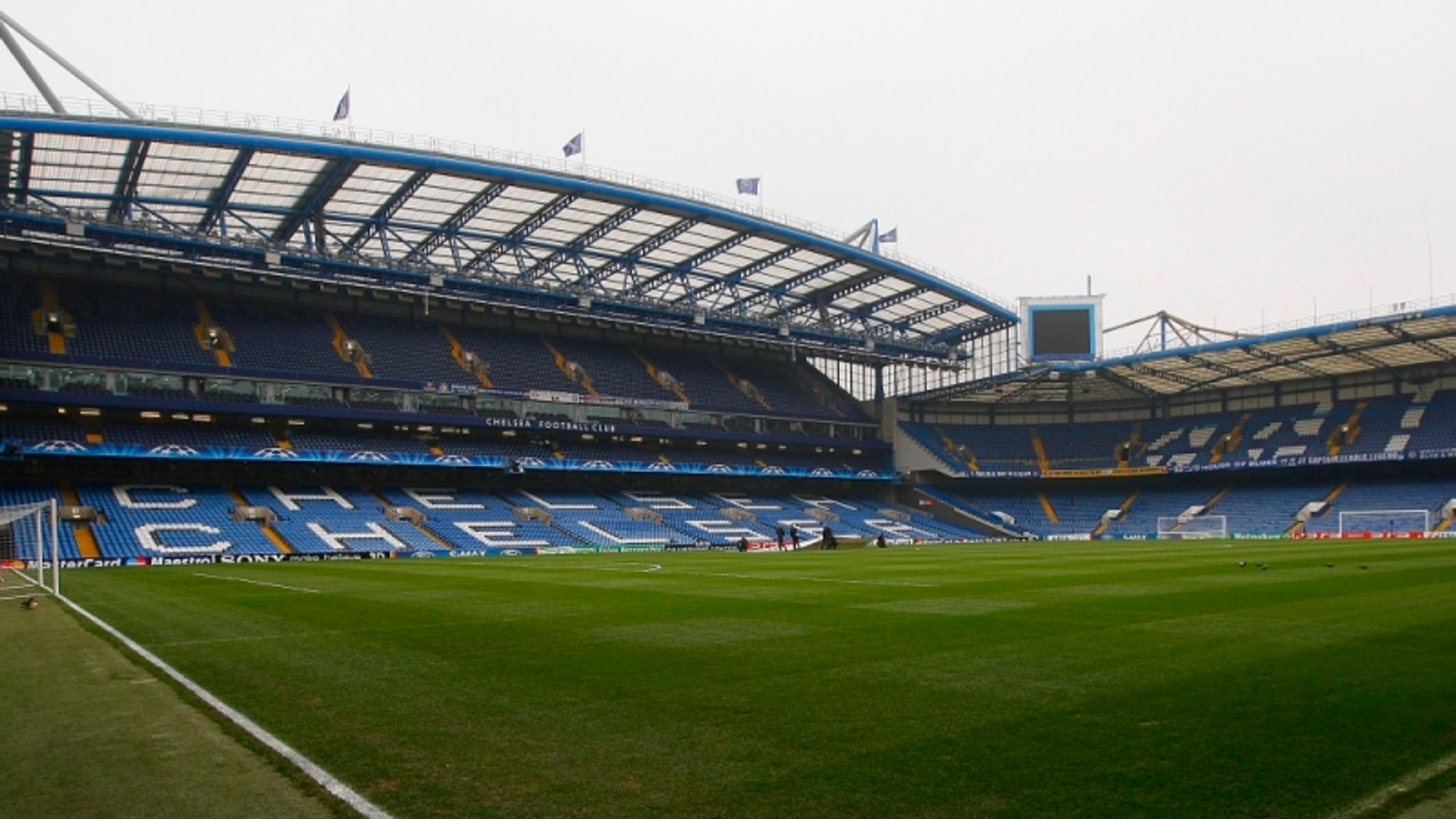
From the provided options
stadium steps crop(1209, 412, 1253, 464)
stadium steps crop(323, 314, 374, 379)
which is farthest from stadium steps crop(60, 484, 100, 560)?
stadium steps crop(1209, 412, 1253, 464)

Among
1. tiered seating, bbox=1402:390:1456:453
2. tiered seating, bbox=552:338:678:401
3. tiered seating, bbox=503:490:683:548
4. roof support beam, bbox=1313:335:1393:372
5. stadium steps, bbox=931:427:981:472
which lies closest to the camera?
tiered seating, bbox=503:490:683:548

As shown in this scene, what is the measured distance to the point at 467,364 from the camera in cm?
6525

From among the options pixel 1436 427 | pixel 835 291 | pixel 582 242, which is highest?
pixel 582 242

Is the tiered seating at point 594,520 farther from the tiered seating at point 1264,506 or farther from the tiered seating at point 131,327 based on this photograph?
the tiered seating at point 1264,506

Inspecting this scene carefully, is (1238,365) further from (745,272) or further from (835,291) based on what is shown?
(745,272)

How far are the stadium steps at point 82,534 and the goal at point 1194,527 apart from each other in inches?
2425

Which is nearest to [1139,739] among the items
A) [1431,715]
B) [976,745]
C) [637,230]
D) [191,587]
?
[976,745]

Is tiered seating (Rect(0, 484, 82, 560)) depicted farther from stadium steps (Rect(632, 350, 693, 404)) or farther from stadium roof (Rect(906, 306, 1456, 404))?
stadium roof (Rect(906, 306, 1456, 404))

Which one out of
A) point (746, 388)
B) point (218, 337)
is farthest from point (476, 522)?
point (746, 388)

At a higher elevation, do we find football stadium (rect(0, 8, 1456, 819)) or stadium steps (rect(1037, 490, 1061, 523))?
football stadium (rect(0, 8, 1456, 819))

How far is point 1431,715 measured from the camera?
7695 mm

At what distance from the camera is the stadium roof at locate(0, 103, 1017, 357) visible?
1676 inches

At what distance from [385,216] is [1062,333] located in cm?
4560

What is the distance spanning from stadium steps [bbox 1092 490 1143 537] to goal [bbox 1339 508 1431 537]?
14.9m
